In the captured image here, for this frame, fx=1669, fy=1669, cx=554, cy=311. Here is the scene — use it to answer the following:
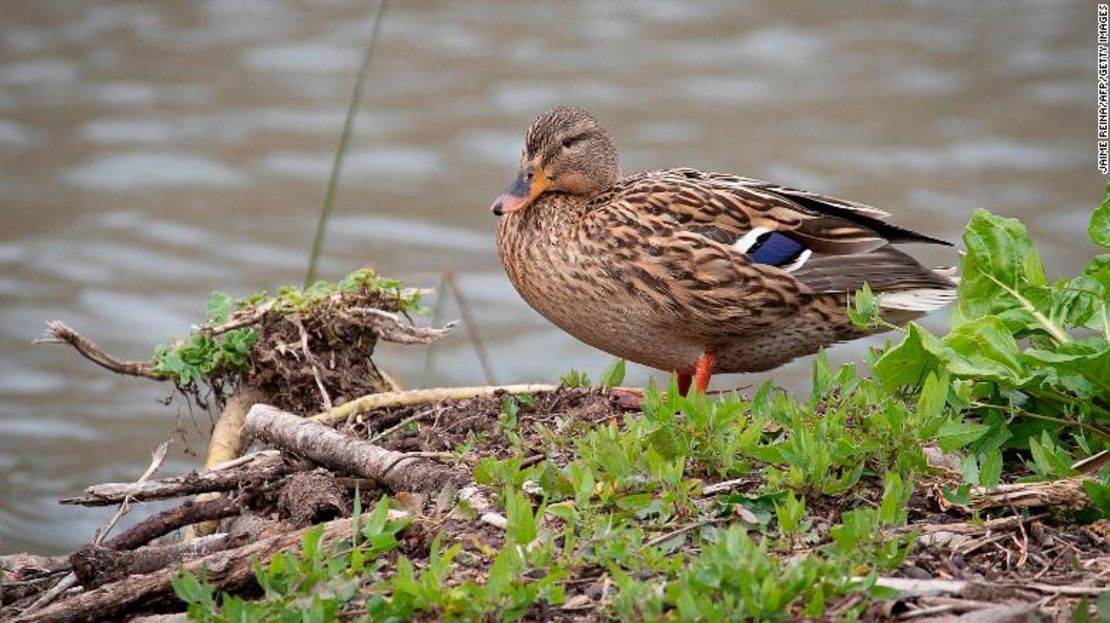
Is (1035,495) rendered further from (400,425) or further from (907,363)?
(400,425)

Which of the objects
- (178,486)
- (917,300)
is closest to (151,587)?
(178,486)

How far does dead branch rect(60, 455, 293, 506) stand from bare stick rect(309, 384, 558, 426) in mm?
390

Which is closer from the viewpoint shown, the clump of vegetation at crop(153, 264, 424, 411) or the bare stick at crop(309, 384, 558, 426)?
the bare stick at crop(309, 384, 558, 426)

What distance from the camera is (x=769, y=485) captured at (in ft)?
13.3

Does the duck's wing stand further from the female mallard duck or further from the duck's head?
the duck's head

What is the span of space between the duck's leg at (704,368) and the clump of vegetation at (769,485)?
88 centimetres

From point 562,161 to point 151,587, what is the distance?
2.58m

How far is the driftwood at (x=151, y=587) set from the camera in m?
3.96

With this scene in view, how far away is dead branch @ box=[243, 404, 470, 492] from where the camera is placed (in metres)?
4.39

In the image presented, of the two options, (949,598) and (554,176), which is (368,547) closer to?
(949,598)

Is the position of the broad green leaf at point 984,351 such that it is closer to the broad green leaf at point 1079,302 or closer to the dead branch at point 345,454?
the broad green leaf at point 1079,302

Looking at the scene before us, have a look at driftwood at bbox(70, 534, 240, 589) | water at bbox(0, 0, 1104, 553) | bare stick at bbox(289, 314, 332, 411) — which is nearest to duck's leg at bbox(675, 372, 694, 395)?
bare stick at bbox(289, 314, 332, 411)

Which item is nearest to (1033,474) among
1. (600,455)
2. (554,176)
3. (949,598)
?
(949,598)

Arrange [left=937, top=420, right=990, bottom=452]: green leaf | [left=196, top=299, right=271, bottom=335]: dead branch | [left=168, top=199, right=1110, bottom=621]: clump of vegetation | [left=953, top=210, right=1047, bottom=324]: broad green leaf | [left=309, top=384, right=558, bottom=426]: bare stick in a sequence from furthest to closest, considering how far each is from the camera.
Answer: [left=196, top=299, right=271, bottom=335]: dead branch < [left=309, top=384, right=558, bottom=426]: bare stick < [left=953, top=210, right=1047, bottom=324]: broad green leaf < [left=937, top=420, right=990, bottom=452]: green leaf < [left=168, top=199, right=1110, bottom=621]: clump of vegetation
